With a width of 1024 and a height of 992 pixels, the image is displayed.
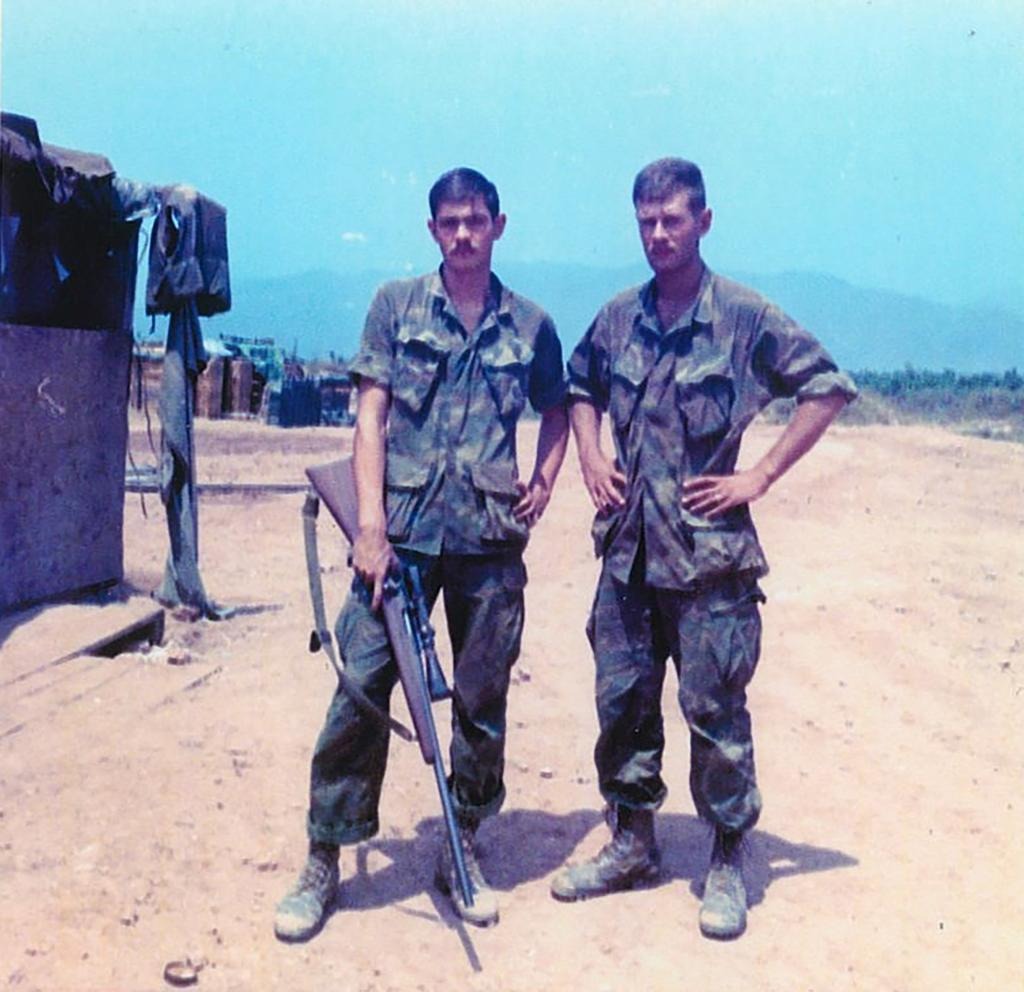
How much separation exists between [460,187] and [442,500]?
0.88 m

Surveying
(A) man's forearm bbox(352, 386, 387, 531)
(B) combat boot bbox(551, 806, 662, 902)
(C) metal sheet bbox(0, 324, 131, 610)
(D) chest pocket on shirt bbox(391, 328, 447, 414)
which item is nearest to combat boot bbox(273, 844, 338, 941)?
(B) combat boot bbox(551, 806, 662, 902)

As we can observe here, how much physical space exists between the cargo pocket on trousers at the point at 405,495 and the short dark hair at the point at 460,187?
75cm

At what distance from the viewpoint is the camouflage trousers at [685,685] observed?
351cm

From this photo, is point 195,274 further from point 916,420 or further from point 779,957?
point 916,420

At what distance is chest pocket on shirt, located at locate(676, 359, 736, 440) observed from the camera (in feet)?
11.4

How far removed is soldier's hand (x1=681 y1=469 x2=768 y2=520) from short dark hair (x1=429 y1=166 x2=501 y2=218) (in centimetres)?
99

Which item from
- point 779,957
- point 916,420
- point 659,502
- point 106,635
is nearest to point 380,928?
point 779,957

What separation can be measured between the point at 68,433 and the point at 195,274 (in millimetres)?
1157

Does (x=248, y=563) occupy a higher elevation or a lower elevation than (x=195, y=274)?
lower

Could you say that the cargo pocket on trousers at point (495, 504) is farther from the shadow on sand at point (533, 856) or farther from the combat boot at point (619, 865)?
the shadow on sand at point (533, 856)

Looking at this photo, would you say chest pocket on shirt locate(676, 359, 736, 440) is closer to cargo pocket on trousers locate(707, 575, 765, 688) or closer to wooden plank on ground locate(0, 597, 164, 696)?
cargo pocket on trousers locate(707, 575, 765, 688)

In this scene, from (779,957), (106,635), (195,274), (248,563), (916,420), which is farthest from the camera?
(916,420)

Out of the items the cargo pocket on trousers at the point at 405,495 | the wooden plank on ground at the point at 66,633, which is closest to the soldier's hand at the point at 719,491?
the cargo pocket on trousers at the point at 405,495

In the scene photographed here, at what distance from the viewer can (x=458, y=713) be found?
11.8 ft
